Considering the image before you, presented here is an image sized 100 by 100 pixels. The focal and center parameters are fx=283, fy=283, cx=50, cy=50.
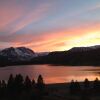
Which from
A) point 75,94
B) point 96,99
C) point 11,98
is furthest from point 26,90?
point 96,99

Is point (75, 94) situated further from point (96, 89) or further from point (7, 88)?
point (7, 88)

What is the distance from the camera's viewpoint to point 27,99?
44.7m

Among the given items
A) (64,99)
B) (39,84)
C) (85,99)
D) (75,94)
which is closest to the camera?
(85,99)

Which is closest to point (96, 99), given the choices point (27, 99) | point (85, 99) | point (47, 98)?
point (85, 99)

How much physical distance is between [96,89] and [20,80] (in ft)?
49.0

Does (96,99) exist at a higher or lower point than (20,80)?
lower

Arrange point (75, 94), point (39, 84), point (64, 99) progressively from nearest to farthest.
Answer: point (64, 99), point (75, 94), point (39, 84)

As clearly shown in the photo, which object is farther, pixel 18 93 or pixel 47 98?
pixel 18 93

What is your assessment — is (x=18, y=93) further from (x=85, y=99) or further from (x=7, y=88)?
(x=85, y=99)

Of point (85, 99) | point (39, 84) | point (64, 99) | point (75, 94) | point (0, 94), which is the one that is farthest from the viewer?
point (39, 84)

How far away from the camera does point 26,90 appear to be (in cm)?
5300

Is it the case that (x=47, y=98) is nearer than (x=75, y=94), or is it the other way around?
(x=47, y=98)

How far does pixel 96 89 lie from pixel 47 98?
1293 cm

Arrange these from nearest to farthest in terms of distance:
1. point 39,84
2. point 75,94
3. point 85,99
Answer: point 85,99
point 75,94
point 39,84
